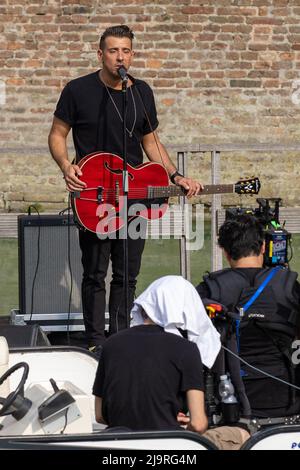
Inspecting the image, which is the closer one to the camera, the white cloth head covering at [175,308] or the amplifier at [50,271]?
the white cloth head covering at [175,308]

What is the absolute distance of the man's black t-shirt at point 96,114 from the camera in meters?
7.13

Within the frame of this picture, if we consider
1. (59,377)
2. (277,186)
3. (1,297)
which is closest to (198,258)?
(1,297)

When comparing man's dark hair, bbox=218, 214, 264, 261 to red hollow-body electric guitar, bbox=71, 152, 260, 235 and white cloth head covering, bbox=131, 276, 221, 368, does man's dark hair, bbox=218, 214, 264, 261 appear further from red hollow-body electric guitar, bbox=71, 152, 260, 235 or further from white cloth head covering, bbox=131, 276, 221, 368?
red hollow-body electric guitar, bbox=71, 152, 260, 235

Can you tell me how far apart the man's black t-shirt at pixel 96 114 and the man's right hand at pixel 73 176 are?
17 centimetres

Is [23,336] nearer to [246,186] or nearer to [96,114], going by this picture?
[96,114]

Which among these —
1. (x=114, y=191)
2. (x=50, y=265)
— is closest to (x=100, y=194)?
(x=114, y=191)

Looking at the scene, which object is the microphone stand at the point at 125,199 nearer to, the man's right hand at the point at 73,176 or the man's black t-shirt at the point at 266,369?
the man's right hand at the point at 73,176

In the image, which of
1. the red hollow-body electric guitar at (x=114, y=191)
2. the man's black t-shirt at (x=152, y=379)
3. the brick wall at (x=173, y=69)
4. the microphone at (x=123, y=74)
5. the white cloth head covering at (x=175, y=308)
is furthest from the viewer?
the brick wall at (x=173, y=69)

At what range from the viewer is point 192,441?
399 cm

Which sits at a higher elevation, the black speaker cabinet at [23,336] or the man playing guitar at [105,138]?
the man playing guitar at [105,138]

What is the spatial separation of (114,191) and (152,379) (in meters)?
2.97

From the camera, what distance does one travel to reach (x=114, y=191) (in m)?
7.32

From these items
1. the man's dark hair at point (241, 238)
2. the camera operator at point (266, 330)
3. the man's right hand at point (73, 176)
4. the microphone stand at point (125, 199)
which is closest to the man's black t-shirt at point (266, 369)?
the camera operator at point (266, 330)

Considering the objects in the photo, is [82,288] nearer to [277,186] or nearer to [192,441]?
[192,441]
